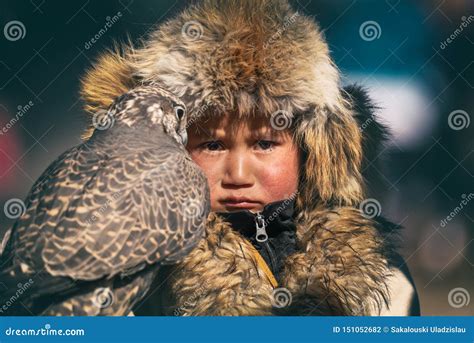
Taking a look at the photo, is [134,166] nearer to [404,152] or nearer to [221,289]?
[221,289]

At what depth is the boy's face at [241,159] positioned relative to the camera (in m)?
1.52

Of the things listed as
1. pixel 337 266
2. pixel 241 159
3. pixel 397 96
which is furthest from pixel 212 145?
pixel 397 96

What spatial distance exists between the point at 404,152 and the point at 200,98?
0.69m

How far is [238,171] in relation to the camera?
59.2 inches

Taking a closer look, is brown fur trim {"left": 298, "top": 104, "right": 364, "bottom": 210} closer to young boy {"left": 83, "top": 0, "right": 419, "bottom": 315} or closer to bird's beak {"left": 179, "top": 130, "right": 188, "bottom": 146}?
young boy {"left": 83, "top": 0, "right": 419, "bottom": 315}

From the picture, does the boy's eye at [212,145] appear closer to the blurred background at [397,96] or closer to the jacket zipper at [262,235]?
the jacket zipper at [262,235]

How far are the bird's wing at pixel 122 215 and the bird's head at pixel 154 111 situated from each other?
0.27 feet

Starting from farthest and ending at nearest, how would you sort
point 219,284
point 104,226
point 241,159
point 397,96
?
point 397,96
point 241,159
point 219,284
point 104,226

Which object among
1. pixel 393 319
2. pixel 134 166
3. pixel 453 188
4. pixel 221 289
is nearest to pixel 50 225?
pixel 134 166

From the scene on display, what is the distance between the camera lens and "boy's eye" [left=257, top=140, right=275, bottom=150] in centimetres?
153

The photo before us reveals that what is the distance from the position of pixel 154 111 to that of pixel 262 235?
0.41 m

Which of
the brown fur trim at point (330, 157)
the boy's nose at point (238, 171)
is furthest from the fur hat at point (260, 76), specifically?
the boy's nose at point (238, 171)

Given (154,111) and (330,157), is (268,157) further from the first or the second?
(154,111)

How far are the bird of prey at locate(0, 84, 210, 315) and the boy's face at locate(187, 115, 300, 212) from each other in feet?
0.38
